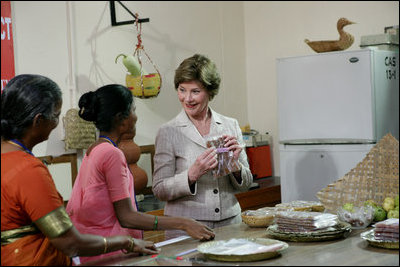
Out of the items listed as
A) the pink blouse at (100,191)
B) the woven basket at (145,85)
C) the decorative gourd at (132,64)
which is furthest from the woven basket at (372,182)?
the decorative gourd at (132,64)

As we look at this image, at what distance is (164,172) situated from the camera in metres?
2.64

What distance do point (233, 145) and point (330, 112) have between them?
6.48 feet

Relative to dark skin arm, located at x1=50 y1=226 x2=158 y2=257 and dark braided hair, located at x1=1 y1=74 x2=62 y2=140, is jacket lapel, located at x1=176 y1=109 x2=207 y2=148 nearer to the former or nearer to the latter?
dark skin arm, located at x1=50 y1=226 x2=158 y2=257

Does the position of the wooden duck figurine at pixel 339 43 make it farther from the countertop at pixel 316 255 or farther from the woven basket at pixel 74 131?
the countertop at pixel 316 255

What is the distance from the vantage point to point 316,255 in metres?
1.90

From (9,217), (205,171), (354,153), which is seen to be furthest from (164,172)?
(354,153)

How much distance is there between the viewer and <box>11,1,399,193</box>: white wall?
13.0ft

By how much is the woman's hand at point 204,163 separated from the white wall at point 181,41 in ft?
5.73

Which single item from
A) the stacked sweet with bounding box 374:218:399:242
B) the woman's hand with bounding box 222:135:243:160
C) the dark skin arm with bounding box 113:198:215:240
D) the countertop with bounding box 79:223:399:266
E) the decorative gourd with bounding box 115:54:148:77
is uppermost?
the decorative gourd with bounding box 115:54:148:77

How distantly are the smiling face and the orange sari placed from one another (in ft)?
3.69

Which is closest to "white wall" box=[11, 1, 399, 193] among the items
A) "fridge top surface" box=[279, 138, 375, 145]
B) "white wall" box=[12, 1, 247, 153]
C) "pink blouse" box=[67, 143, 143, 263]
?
"white wall" box=[12, 1, 247, 153]

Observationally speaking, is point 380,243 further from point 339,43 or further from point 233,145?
point 339,43

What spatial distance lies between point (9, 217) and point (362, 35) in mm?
3908

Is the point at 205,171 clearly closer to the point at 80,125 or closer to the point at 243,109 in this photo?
the point at 80,125
